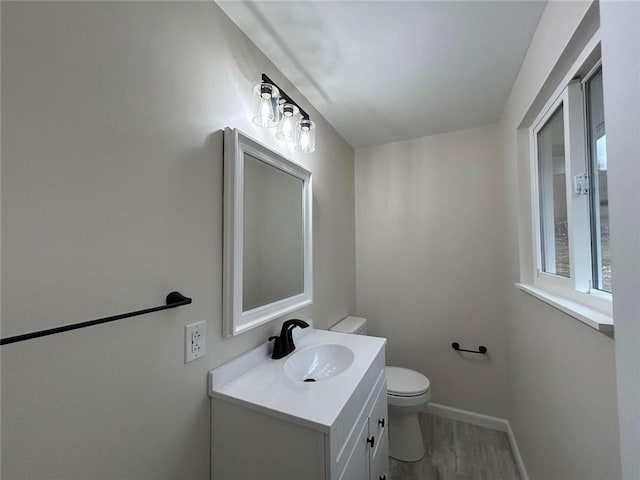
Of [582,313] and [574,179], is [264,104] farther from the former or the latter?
[582,313]

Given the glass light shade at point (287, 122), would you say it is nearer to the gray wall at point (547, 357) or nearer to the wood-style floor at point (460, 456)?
the gray wall at point (547, 357)

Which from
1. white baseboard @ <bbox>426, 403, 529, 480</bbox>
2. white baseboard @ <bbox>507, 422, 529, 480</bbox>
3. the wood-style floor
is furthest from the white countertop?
white baseboard @ <bbox>426, 403, 529, 480</bbox>

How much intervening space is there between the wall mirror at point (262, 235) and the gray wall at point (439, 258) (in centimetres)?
98

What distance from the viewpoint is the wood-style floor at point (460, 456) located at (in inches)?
62.4

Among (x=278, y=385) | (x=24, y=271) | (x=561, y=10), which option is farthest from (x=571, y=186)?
(x=24, y=271)

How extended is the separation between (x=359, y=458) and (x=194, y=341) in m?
0.78

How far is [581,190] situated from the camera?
1.02 m

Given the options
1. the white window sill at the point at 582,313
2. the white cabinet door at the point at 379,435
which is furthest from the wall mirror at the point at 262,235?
the white window sill at the point at 582,313

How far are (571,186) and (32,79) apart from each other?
1749 mm

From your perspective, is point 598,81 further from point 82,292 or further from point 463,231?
point 82,292

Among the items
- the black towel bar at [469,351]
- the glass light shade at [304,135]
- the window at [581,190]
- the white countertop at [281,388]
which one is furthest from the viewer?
Answer: the black towel bar at [469,351]

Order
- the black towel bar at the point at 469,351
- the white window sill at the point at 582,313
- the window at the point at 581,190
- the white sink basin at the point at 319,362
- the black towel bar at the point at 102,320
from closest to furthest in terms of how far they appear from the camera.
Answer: the black towel bar at the point at 102,320 < the white window sill at the point at 582,313 < the window at the point at 581,190 < the white sink basin at the point at 319,362 < the black towel bar at the point at 469,351

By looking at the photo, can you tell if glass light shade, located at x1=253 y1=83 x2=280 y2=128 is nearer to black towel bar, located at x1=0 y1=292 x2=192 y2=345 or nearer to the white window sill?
black towel bar, located at x1=0 y1=292 x2=192 y2=345

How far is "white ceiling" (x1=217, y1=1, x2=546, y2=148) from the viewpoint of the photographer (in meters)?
1.09
